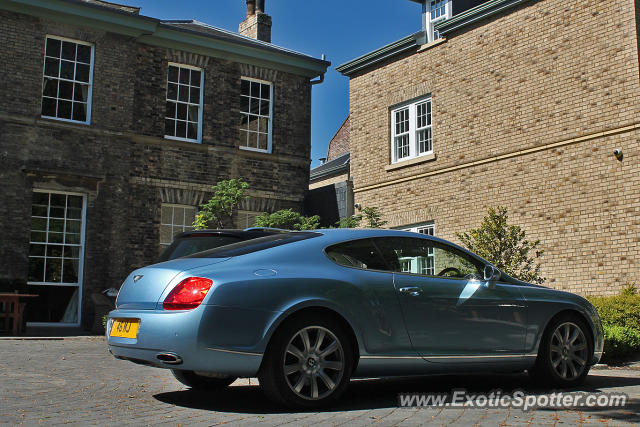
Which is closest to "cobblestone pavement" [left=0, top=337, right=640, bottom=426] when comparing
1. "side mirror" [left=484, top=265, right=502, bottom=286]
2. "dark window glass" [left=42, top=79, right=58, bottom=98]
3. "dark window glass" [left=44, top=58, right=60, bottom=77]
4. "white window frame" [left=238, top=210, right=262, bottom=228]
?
"side mirror" [left=484, top=265, right=502, bottom=286]

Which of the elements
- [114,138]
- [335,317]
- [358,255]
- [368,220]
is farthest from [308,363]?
[114,138]

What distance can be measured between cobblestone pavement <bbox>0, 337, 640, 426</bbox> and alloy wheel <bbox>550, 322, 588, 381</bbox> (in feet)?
0.67

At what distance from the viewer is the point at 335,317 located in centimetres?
548

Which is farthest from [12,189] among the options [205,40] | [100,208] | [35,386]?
[35,386]

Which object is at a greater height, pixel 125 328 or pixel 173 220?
pixel 173 220

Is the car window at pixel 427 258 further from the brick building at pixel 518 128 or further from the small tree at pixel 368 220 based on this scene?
the small tree at pixel 368 220

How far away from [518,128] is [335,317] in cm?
1081

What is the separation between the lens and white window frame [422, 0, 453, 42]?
18000 millimetres

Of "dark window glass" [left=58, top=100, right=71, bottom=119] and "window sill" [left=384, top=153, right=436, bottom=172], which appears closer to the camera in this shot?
"dark window glass" [left=58, top=100, right=71, bottom=119]

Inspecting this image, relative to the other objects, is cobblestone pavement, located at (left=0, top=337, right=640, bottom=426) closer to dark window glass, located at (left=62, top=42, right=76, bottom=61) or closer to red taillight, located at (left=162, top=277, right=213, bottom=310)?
red taillight, located at (left=162, top=277, right=213, bottom=310)

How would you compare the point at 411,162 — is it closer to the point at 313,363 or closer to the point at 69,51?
A: the point at 69,51

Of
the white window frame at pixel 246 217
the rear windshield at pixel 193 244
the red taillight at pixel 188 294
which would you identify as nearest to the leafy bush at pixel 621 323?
the rear windshield at pixel 193 244

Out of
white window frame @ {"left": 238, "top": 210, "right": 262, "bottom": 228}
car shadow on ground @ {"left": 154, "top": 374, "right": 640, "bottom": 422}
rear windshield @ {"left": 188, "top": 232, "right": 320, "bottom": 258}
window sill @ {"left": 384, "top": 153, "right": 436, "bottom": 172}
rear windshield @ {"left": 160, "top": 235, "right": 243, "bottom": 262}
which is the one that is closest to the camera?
car shadow on ground @ {"left": 154, "top": 374, "right": 640, "bottom": 422}

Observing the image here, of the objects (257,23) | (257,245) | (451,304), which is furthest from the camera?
(257,23)
